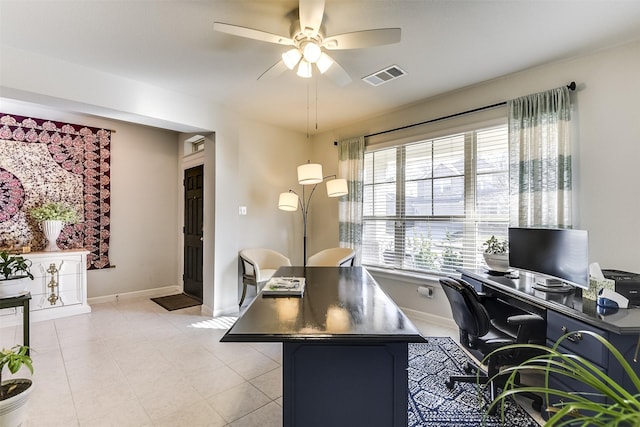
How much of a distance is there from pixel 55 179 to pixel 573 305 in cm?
566

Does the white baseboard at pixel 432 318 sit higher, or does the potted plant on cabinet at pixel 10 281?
the potted plant on cabinet at pixel 10 281

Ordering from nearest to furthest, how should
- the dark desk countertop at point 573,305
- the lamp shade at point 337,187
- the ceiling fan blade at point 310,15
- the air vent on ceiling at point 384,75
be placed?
the dark desk countertop at point 573,305 → the ceiling fan blade at point 310,15 → the air vent on ceiling at point 384,75 → the lamp shade at point 337,187

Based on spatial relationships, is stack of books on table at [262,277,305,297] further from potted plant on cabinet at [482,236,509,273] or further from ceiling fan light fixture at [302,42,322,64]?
potted plant on cabinet at [482,236,509,273]

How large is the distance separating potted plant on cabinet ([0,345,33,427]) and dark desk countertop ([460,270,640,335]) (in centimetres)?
290

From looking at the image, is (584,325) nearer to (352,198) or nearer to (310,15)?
(310,15)

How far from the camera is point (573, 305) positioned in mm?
1818

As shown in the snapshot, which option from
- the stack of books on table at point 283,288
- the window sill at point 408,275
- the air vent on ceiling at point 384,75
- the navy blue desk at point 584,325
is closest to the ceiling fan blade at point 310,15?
the air vent on ceiling at point 384,75

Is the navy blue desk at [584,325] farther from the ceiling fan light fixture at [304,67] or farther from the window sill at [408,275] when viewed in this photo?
the ceiling fan light fixture at [304,67]

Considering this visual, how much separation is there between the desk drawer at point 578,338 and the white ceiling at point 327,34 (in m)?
2.04

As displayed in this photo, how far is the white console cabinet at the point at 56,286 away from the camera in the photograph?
11.8 ft

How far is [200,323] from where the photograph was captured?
3623mm

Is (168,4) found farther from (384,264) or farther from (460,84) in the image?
(384,264)

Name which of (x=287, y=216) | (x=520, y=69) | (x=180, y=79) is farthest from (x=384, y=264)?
(x=180, y=79)

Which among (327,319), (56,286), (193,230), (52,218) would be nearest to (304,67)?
(327,319)
